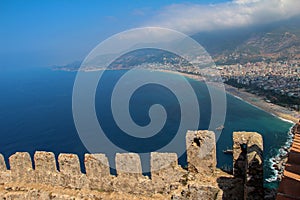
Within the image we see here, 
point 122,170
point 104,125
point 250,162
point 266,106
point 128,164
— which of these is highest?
point 250,162

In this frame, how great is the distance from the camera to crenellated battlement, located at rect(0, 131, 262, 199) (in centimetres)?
583

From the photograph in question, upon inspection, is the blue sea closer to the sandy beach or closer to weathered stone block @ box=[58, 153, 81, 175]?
the sandy beach

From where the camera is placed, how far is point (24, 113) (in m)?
79.3

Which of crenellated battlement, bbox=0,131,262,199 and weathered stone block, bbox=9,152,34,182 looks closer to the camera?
crenellated battlement, bbox=0,131,262,199

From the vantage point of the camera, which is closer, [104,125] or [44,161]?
[44,161]

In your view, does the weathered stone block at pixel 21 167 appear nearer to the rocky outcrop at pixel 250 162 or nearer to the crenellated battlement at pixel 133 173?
the crenellated battlement at pixel 133 173

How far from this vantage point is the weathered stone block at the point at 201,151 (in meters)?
5.84

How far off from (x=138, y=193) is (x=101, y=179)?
0.96m

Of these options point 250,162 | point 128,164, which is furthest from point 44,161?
point 250,162

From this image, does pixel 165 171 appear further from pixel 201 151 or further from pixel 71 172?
pixel 71 172

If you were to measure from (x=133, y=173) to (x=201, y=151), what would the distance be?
5.54ft

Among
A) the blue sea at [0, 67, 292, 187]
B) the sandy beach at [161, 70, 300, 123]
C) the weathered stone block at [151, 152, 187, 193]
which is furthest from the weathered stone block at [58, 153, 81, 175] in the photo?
the sandy beach at [161, 70, 300, 123]

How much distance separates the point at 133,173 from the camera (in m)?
6.47

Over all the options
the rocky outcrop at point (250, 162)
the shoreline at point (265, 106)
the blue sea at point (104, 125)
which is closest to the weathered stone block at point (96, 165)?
the rocky outcrop at point (250, 162)
